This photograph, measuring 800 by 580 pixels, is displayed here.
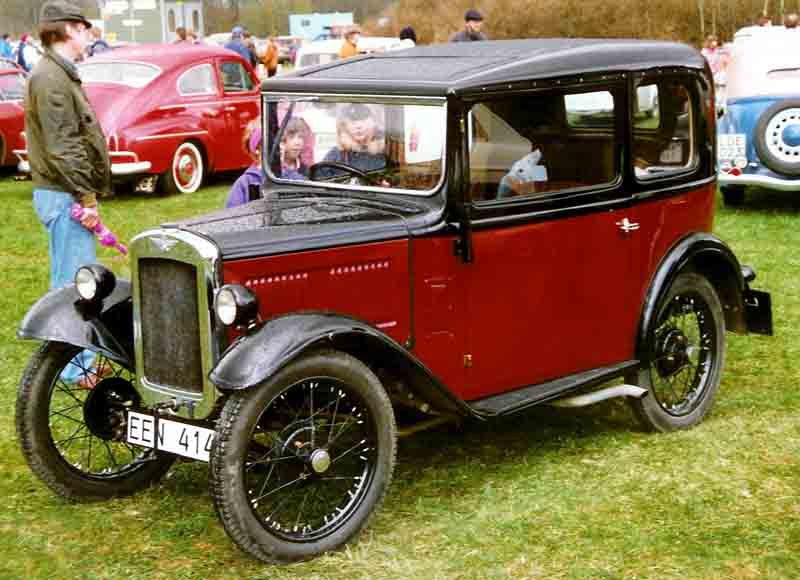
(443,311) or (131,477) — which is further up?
(443,311)

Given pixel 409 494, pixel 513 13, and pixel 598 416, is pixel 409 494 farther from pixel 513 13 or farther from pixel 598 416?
pixel 513 13

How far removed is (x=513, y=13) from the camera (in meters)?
25.6

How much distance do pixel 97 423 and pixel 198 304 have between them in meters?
0.89

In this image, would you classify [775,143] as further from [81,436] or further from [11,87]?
[11,87]

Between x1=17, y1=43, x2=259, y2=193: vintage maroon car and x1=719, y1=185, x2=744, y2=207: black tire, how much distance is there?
568 cm

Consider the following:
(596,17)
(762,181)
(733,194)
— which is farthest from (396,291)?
(596,17)

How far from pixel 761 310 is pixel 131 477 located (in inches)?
125

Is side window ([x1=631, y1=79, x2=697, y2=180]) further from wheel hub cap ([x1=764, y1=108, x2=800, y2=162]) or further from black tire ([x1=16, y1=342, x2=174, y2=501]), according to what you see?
wheel hub cap ([x1=764, y1=108, x2=800, y2=162])

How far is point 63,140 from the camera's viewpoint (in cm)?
581

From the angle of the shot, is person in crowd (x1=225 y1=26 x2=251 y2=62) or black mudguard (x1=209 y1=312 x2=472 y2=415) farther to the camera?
person in crowd (x1=225 y1=26 x2=251 y2=62)

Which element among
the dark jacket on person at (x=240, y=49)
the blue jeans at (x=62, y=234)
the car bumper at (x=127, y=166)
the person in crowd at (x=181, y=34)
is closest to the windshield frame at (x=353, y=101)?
the blue jeans at (x=62, y=234)

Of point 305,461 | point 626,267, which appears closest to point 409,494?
point 305,461

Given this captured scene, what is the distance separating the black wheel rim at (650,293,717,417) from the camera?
5.38 metres

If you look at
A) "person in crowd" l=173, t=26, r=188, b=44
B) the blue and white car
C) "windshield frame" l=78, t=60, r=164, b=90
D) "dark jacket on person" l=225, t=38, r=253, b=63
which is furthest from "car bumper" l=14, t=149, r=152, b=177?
"person in crowd" l=173, t=26, r=188, b=44
